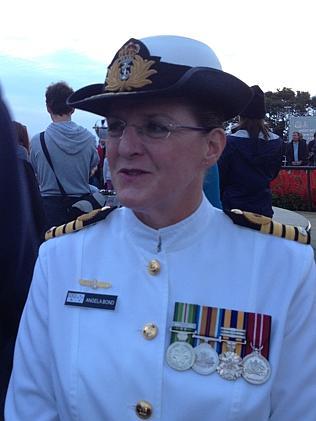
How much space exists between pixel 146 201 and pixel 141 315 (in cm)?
32

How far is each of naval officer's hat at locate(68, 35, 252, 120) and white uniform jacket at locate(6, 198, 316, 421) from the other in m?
0.34

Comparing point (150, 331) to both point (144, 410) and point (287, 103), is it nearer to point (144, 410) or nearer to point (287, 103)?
point (144, 410)

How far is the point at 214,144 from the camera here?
1.78 m

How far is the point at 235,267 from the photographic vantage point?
1728 millimetres

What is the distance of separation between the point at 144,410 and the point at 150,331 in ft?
0.68

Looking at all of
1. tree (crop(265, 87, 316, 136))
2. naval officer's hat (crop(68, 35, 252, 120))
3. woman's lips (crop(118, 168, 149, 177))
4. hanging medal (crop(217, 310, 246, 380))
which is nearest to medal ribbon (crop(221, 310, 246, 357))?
hanging medal (crop(217, 310, 246, 380))

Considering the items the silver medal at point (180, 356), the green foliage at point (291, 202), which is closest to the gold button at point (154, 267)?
the silver medal at point (180, 356)

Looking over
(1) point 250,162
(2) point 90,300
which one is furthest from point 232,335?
(1) point 250,162

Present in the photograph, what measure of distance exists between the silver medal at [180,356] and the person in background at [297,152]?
14.1 m

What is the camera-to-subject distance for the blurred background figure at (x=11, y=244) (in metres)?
1.34

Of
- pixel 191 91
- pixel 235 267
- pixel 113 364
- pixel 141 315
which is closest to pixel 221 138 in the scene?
pixel 191 91

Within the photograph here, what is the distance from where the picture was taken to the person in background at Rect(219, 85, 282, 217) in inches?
181

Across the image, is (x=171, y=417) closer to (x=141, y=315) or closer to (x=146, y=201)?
(x=141, y=315)

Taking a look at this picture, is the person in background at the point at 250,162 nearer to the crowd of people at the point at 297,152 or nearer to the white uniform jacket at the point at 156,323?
the white uniform jacket at the point at 156,323
